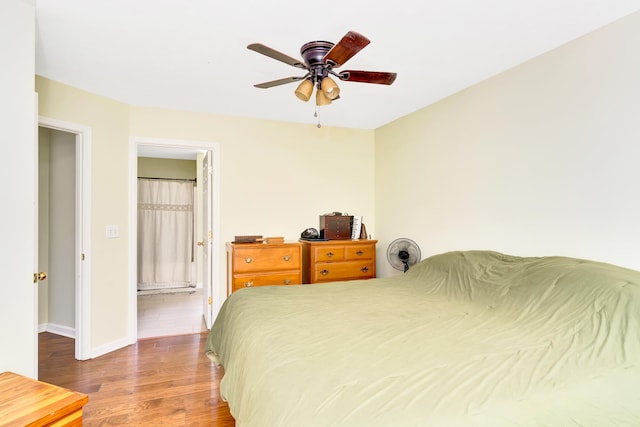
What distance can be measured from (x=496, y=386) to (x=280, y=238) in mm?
2638

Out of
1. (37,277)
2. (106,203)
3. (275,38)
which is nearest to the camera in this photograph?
(37,277)

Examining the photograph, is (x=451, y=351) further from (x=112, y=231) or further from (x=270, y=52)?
(x=112, y=231)

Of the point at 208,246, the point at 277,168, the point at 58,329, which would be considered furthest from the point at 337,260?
the point at 58,329

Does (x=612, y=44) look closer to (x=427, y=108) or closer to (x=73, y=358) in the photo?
(x=427, y=108)

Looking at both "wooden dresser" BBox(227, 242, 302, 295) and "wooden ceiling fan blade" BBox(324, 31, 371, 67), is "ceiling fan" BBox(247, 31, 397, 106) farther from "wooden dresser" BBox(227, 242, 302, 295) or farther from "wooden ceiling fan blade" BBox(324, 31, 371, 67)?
"wooden dresser" BBox(227, 242, 302, 295)

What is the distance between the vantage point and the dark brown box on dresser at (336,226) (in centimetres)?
368

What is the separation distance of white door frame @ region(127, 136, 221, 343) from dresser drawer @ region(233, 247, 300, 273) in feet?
1.52

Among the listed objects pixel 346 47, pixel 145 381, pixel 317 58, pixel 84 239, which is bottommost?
pixel 145 381

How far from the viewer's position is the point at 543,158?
2.21m

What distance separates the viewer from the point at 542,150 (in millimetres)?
2213

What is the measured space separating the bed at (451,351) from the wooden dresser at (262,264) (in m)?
0.88

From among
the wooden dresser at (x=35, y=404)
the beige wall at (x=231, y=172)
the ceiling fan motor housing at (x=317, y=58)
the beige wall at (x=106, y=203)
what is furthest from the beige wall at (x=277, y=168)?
the wooden dresser at (x=35, y=404)

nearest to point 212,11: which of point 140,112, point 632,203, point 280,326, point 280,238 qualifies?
point 280,326

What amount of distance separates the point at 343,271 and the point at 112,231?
234 centimetres
